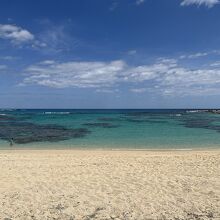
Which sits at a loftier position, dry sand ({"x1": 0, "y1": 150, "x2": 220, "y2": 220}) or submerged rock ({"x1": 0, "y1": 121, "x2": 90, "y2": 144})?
dry sand ({"x1": 0, "y1": 150, "x2": 220, "y2": 220})

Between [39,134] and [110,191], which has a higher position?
[110,191]

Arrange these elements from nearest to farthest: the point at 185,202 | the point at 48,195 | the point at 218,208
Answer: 1. the point at 218,208
2. the point at 185,202
3. the point at 48,195

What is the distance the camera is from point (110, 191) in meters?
11.0

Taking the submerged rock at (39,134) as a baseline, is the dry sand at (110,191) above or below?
above

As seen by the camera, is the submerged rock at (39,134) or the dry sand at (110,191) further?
the submerged rock at (39,134)

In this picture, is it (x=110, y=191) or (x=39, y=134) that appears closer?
(x=110, y=191)

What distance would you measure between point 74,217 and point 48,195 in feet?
7.06

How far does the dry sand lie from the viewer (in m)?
9.09

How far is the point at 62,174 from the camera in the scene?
13.9m

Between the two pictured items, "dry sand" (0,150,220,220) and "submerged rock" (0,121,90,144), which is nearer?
"dry sand" (0,150,220,220)

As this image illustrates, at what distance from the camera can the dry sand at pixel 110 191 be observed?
909cm

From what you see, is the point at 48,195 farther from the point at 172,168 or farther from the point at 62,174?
the point at 172,168

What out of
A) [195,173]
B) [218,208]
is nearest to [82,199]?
[218,208]

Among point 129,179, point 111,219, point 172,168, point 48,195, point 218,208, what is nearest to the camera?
point 111,219
